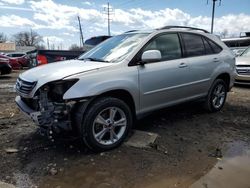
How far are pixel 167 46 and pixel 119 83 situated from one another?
58.2 inches

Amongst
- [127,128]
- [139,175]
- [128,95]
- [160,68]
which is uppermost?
[160,68]

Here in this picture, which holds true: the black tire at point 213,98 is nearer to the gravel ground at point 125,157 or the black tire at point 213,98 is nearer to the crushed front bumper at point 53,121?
the gravel ground at point 125,157

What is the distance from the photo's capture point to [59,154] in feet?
14.7

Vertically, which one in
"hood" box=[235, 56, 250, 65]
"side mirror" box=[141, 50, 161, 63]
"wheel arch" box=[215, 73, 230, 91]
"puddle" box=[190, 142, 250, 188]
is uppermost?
"side mirror" box=[141, 50, 161, 63]

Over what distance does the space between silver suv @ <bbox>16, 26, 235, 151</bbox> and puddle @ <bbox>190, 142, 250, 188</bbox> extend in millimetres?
1397

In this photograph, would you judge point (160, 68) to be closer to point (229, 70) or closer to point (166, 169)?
point (166, 169)

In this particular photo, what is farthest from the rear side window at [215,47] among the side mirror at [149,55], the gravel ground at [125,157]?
the side mirror at [149,55]

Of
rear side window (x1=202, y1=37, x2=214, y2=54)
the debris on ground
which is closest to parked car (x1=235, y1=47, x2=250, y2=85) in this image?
rear side window (x1=202, y1=37, x2=214, y2=54)

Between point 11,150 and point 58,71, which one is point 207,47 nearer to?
point 58,71

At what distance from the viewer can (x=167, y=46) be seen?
557 centimetres

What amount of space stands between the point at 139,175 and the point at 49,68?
2071 mm

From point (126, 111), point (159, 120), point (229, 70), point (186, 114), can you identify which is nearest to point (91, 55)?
point (126, 111)

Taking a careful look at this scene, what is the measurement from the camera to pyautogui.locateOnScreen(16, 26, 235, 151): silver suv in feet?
13.8

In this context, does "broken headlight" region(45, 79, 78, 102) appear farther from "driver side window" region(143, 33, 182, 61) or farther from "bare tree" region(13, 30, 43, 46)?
"bare tree" region(13, 30, 43, 46)
